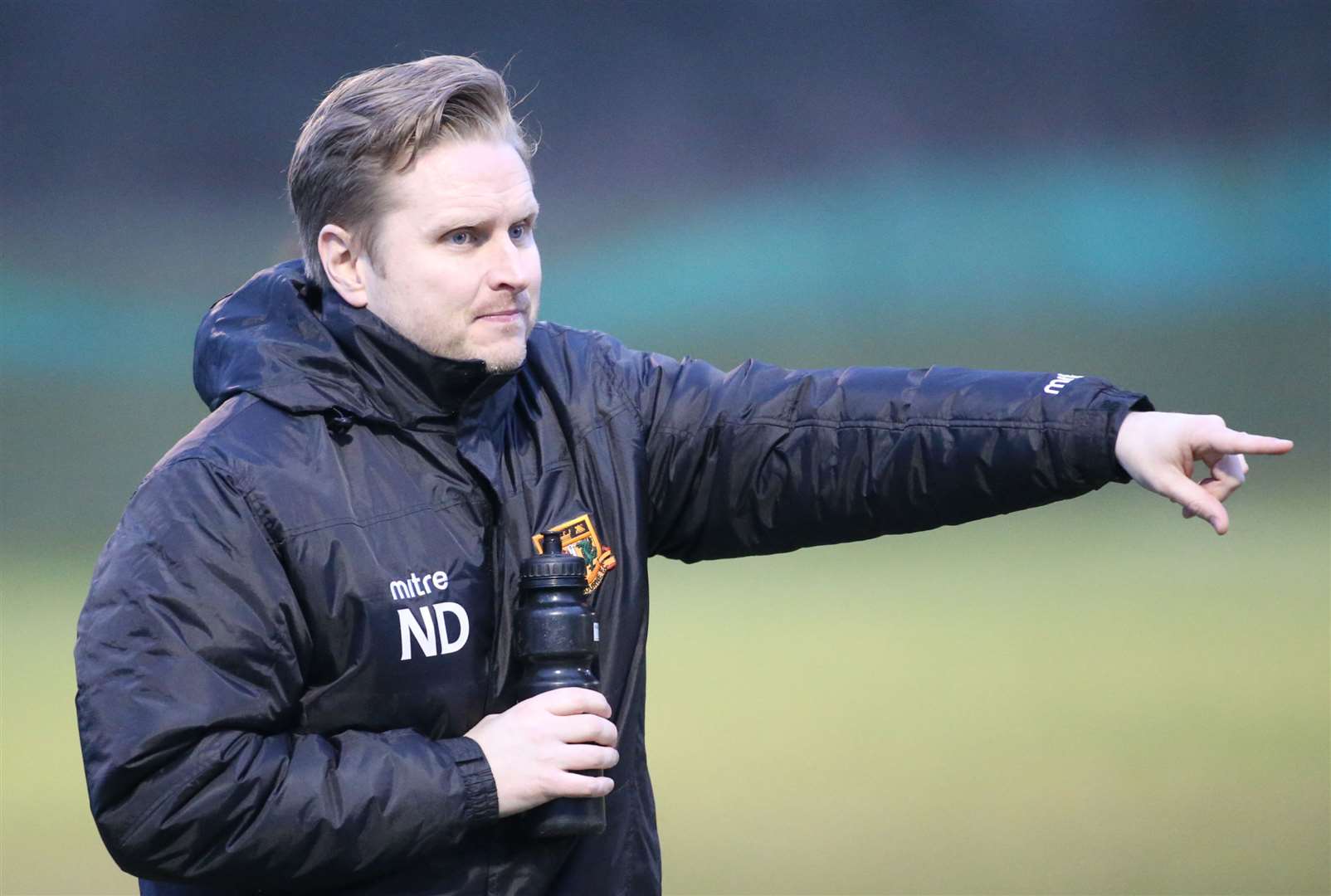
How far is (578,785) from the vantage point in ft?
4.92

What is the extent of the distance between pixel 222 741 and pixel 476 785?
24 cm

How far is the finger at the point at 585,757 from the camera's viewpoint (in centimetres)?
149

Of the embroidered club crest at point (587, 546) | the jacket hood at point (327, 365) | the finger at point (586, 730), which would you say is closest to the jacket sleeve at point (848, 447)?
the embroidered club crest at point (587, 546)

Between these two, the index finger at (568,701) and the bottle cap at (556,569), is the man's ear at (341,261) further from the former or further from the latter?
the index finger at (568,701)

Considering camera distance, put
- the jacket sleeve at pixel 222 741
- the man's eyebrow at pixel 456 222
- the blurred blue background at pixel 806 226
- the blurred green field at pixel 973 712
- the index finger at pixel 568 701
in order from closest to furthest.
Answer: the jacket sleeve at pixel 222 741
the index finger at pixel 568 701
the man's eyebrow at pixel 456 222
the blurred green field at pixel 973 712
the blurred blue background at pixel 806 226

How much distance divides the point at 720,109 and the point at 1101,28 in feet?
3.36

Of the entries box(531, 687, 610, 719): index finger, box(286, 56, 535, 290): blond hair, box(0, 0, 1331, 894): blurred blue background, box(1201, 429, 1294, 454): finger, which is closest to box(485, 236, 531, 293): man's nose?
box(286, 56, 535, 290): blond hair

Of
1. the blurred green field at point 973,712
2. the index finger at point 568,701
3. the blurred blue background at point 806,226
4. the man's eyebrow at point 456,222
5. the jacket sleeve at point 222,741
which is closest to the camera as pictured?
the jacket sleeve at point 222,741

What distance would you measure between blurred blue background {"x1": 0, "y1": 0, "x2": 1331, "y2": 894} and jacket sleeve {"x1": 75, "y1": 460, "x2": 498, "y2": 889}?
2492 millimetres

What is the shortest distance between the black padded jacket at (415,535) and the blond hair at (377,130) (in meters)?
0.09

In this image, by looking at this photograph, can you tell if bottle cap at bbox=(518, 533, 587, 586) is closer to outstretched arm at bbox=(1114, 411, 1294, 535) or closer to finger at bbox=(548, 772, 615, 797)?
finger at bbox=(548, 772, 615, 797)

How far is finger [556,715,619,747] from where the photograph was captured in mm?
1499

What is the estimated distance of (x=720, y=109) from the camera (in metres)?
4.13

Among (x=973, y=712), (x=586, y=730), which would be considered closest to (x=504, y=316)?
(x=586, y=730)
